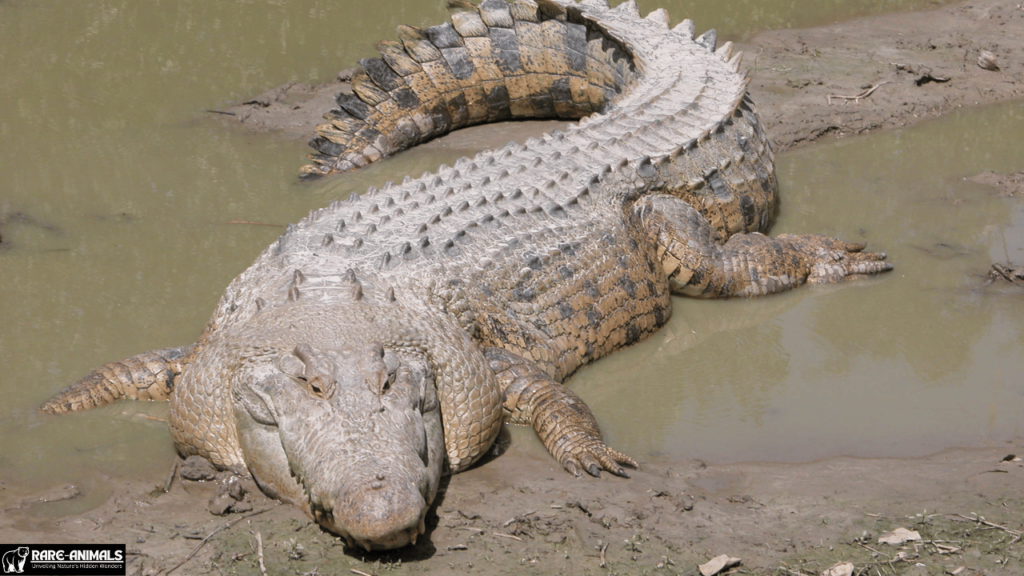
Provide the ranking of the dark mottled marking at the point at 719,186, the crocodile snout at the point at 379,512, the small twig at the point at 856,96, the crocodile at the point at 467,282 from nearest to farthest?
1. the crocodile snout at the point at 379,512
2. the crocodile at the point at 467,282
3. the dark mottled marking at the point at 719,186
4. the small twig at the point at 856,96

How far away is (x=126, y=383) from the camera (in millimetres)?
4570

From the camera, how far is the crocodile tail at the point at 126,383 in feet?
14.8

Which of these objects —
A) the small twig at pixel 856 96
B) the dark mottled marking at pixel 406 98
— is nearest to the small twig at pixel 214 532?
the dark mottled marking at pixel 406 98

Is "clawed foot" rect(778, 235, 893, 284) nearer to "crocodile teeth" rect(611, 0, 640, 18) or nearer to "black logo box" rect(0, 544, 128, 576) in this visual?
"crocodile teeth" rect(611, 0, 640, 18)

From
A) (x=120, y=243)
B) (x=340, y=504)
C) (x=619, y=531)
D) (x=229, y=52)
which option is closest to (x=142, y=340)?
(x=120, y=243)

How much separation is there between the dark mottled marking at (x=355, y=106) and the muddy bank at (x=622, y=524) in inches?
157

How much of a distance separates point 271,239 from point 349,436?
3.08m

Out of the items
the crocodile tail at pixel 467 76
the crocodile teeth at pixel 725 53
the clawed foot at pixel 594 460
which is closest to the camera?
the clawed foot at pixel 594 460

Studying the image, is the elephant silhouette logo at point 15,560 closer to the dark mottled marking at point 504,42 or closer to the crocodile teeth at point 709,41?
the dark mottled marking at point 504,42

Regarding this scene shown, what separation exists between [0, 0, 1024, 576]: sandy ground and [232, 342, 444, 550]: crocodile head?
175 millimetres

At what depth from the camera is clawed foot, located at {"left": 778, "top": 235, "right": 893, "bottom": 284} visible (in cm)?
600

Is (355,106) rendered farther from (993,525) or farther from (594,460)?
(993,525)

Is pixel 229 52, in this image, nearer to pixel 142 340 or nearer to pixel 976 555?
pixel 142 340

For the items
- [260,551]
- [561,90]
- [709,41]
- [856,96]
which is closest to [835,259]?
[709,41]
